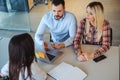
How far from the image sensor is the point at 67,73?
166cm

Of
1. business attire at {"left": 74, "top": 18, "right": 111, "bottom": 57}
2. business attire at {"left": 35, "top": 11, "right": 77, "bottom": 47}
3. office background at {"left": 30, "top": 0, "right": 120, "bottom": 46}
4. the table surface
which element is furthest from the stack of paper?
office background at {"left": 30, "top": 0, "right": 120, "bottom": 46}

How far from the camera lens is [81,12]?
428 cm

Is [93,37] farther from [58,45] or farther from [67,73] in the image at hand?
[67,73]

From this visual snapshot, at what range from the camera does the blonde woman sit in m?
1.92

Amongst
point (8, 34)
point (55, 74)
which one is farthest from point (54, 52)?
point (8, 34)

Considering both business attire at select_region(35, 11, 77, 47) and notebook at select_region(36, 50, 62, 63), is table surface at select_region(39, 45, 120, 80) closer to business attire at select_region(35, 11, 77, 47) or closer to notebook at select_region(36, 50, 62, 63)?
notebook at select_region(36, 50, 62, 63)

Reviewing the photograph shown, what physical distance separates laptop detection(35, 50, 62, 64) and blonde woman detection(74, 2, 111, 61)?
18cm

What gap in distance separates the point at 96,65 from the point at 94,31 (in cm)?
44

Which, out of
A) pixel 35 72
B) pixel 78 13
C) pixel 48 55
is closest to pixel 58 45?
pixel 48 55

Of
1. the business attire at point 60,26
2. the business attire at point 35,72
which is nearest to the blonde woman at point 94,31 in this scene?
the business attire at point 60,26

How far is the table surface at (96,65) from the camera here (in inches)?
64.1

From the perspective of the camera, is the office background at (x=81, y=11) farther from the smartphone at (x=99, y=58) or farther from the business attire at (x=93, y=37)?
the smartphone at (x=99, y=58)

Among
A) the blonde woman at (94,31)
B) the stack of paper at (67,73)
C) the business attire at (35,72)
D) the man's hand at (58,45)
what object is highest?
the blonde woman at (94,31)

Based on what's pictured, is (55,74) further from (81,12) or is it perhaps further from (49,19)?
(81,12)
